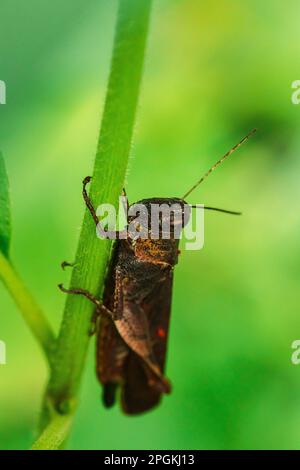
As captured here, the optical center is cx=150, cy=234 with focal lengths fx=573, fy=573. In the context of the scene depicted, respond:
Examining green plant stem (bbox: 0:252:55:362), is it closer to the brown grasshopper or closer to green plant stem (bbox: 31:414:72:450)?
green plant stem (bbox: 31:414:72:450)

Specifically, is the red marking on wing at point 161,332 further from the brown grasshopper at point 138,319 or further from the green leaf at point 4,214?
the green leaf at point 4,214

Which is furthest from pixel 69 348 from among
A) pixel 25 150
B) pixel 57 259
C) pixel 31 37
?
pixel 31 37

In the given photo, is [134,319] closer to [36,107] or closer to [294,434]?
[294,434]

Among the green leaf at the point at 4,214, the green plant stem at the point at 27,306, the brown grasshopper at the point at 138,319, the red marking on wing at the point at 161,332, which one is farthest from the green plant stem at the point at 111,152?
the red marking on wing at the point at 161,332

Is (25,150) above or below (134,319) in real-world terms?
above

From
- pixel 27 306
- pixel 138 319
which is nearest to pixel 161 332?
pixel 138 319

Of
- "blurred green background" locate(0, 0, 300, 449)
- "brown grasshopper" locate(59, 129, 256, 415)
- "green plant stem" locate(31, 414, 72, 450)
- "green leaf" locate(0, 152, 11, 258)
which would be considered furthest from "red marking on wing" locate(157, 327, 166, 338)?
"green leaf" locate(0, 152, 11, 258)
